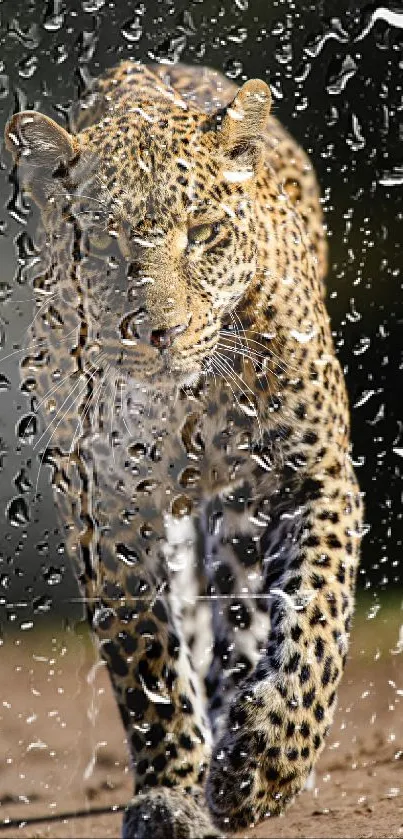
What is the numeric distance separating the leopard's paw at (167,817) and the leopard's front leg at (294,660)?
6 centimetres

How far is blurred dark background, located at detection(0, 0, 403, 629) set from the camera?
1.79 meters

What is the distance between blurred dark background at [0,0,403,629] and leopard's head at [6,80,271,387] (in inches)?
3.7

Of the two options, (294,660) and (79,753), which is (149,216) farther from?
(79,753)

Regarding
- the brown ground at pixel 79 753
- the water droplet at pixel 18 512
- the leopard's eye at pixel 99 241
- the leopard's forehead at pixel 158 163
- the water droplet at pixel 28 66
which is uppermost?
the water droplet at pixel 28 66

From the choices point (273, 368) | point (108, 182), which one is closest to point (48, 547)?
point (273, 368)

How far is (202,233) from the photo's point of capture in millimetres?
1661

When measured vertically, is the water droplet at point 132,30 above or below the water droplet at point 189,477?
above

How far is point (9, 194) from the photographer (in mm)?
1729

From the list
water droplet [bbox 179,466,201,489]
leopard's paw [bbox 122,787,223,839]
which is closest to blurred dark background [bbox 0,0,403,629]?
water droplet [bbox 179,466,201,489]

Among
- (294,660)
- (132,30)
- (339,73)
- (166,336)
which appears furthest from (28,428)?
(339,73)

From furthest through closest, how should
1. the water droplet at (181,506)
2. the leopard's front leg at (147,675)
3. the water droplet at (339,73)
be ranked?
the water droplet at (339,73) → the water droplet at (181,506) → the leopard's front leg at (147,675)

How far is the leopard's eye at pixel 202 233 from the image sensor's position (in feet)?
5.42

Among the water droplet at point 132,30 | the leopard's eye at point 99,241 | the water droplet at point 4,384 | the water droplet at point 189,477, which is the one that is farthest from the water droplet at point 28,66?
the water droplet at point 189,477

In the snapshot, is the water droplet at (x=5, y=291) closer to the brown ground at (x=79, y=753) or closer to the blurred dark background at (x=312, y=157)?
the blurred dark background at (x=312, y=157)
